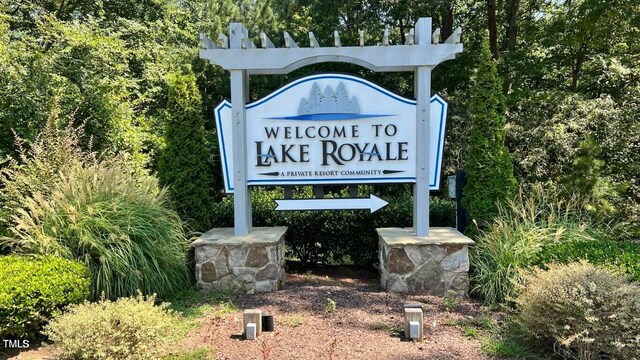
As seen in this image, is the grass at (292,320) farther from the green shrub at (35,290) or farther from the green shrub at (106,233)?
the green shrub at (35,290)

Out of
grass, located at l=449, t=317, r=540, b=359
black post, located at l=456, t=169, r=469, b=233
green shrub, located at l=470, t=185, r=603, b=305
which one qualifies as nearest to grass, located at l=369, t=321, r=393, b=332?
grass, located at l=449, t=317, r=540, b=359

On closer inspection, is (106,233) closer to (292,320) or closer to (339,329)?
(292,320)

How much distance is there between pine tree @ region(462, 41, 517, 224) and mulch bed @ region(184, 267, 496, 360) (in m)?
1.30

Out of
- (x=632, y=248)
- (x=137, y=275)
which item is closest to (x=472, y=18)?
(x=632, y=248)

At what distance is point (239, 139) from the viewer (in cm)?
495

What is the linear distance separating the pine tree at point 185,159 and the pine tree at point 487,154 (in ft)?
10.6

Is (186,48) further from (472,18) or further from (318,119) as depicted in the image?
(318,119)

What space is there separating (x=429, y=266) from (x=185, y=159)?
3.11 metres

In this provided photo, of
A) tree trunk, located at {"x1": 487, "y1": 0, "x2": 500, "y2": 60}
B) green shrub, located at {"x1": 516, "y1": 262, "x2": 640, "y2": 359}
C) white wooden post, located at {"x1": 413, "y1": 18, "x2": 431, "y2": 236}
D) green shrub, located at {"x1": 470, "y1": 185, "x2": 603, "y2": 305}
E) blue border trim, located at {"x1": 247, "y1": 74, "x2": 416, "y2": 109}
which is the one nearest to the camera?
green shrub, located at {"x1": 516, "y1": 262, "x2": 640, "y2": 359}

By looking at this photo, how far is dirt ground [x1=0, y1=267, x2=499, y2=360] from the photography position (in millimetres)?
3298

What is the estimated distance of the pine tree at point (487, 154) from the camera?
5.23 m

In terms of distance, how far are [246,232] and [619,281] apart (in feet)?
11.3

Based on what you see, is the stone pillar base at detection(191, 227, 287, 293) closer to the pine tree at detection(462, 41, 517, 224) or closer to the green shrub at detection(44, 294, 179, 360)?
the green shrub at detection(44, 294, 179, 360)

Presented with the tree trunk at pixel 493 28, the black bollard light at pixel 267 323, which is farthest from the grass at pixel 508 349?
the tree trunk at pixel 493 28
